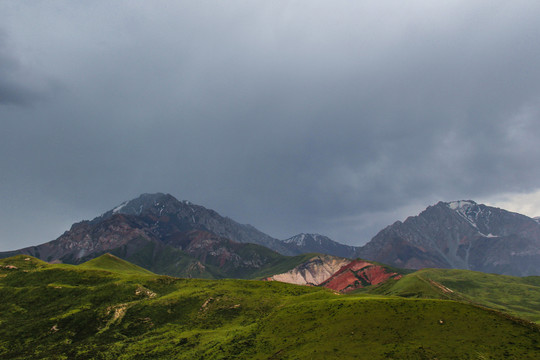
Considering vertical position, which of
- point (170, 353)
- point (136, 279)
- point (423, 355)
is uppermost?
point (136, 279)

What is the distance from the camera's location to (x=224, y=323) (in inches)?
3546

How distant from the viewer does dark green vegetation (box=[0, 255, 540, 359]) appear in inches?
2210

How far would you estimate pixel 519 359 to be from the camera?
159 ft

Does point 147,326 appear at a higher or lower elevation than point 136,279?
lower

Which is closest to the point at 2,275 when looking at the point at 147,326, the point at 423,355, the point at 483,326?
the point at 147,326

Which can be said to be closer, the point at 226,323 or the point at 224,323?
the point at 226,323

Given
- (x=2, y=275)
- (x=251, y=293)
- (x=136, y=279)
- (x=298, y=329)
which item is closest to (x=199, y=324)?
(x=251, y=293)

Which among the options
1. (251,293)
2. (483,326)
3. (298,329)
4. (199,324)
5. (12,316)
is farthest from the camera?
(251,293)

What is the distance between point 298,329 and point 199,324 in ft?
114

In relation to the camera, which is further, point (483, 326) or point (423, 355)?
point (483, 326)

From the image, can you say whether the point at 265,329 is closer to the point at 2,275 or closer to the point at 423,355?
the point at 423,355

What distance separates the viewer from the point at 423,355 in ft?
169

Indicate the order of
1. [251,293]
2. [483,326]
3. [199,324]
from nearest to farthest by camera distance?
[483,326], [199,324], [251,293]

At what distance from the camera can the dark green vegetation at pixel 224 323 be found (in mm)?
56125
